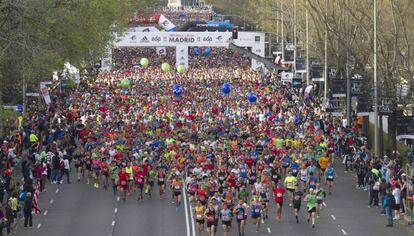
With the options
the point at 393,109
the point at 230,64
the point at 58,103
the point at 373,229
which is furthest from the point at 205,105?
the point at 230,64

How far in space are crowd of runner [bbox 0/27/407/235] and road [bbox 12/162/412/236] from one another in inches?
18.2

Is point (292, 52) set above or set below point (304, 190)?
above

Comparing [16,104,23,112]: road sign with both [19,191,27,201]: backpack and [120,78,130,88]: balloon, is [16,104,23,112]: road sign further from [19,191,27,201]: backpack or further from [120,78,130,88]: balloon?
[19,191,27,201]: backpack

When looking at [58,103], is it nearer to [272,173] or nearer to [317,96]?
[317,96]

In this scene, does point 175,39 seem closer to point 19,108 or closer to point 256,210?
point 19,108

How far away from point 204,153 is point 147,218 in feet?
27.4

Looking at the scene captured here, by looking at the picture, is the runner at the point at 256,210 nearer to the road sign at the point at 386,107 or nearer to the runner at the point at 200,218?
the runner at the point at 200,218

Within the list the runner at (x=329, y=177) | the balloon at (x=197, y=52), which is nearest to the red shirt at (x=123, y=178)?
the runner at (x=329, y=177)

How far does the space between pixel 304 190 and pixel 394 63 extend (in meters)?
10.1

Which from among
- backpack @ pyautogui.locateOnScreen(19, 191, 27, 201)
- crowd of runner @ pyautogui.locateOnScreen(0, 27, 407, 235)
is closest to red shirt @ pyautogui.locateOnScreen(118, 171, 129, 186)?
crowd of runner @ pyautogui.locateOnScreen(0, 27, 407, 235)

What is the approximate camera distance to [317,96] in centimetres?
7612

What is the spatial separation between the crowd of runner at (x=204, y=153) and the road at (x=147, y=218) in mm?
462

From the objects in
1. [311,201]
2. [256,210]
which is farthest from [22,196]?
[311,201]

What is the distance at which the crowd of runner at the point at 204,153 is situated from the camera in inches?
1340
